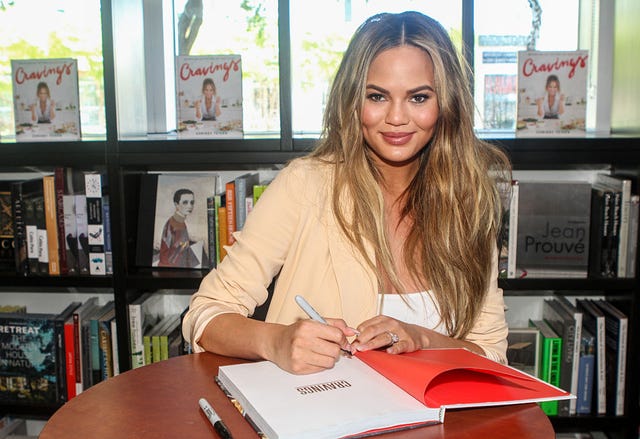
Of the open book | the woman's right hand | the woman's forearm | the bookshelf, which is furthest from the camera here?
the bookshelf

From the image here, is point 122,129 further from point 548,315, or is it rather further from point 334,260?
point 548,315

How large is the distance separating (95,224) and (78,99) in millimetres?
419

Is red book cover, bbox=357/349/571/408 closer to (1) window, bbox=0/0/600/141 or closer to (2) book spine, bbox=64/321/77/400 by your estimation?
(1) window, bbox=0/0/600/141

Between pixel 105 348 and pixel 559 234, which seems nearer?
pixel 559 234

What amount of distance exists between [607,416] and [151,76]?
1.92m

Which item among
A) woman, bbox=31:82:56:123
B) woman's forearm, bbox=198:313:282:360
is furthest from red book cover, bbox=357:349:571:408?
woman, bbox=31:82:56:123

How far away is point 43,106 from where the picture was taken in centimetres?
230

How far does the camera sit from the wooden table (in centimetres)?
88

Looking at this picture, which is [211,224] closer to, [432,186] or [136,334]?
[136,334]

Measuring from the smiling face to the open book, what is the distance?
526mm

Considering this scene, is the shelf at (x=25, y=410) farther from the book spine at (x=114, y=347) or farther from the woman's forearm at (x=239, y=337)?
the woman's forearm at (x=239, y=337)

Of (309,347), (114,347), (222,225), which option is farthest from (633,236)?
(114,347)

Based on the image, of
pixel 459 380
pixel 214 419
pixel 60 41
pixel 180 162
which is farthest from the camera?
pixel 60 41

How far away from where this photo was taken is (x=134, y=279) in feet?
7.26
